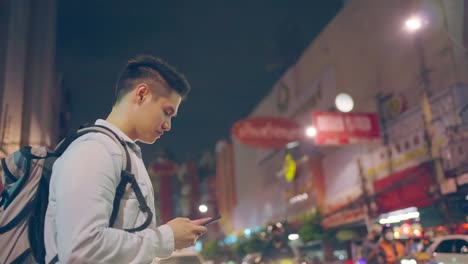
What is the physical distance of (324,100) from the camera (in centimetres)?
2483

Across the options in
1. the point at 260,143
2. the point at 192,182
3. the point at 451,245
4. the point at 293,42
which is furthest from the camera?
the point at 192,182

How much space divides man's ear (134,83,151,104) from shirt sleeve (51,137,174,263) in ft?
1.11

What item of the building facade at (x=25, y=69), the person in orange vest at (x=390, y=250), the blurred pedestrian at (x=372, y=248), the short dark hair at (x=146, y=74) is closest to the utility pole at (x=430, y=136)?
the blurred pedestrian at (x=372, y=248)

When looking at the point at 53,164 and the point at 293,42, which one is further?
the point at 293,42

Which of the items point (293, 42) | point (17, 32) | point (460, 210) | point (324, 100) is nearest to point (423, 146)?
point (460, 210)

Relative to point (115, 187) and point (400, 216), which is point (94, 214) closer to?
point (115, 187)

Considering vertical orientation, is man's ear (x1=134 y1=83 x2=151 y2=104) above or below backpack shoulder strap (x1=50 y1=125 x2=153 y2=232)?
above

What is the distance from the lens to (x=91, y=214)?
1.47 meters

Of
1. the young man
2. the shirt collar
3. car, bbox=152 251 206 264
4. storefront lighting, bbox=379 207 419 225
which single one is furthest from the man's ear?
storefront lighting, bbox=379 207 419 225

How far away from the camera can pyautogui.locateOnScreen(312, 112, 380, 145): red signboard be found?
1856 cm

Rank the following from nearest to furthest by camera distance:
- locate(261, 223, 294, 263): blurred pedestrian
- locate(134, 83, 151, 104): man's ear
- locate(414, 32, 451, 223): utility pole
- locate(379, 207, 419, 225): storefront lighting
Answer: locate(134, 83, 151, 104): man's ear, locate(261, 223, 294, 263): blurred pedestrian, locate(414, 32, 451, 223): utility pole, locate(379, 207, 419, 225): storefront lighting

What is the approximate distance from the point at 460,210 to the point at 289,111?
16.7 meters

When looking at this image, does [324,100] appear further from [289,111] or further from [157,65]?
[157,65]

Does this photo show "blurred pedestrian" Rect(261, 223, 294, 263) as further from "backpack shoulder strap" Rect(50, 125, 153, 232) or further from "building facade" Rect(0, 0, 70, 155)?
"backpack shoulder strap" Rect(50, 125, 153, 232)
